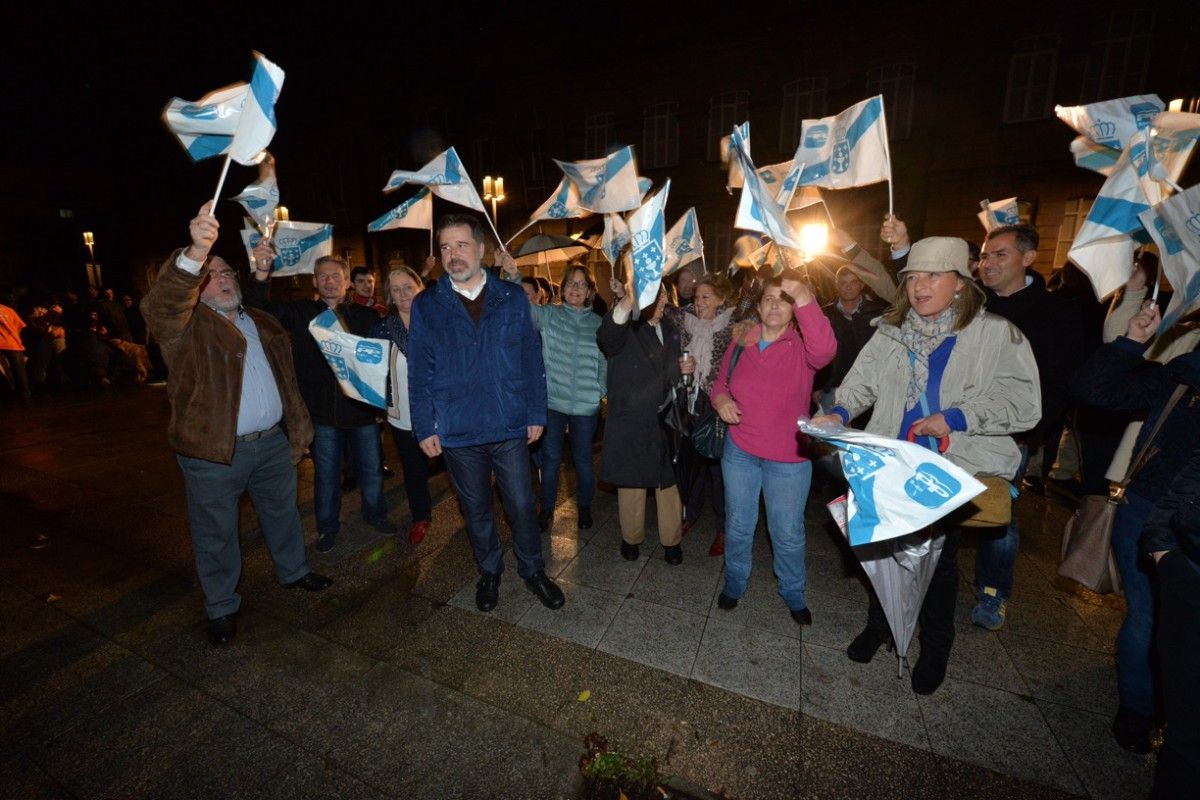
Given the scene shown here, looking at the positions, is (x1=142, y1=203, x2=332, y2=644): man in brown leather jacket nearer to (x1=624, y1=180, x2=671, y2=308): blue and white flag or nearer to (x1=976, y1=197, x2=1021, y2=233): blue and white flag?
(x1=624, y1=180, x2=671, y2=308): blue and white flag

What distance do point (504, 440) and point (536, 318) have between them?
4.62 feet

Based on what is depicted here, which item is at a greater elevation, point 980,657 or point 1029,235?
point 1029,235

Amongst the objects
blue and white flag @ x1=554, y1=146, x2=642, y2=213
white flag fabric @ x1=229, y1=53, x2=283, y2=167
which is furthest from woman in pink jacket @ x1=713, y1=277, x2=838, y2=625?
white flag fabric @ x1=229, y1=53, x2=283, y2=167

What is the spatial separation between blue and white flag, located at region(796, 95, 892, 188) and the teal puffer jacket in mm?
2017

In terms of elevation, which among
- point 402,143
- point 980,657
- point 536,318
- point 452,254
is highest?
point 402,143

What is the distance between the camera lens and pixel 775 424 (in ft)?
10.1

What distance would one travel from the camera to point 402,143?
22.6 m

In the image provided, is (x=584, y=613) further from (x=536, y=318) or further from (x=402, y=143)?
(x=402, y=143)

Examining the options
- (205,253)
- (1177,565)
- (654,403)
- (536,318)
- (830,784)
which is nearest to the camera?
(1177,565)

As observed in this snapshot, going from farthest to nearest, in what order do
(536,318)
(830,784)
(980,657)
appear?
(536,318)
(980,657)
(830,784)

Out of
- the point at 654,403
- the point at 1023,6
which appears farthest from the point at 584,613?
the point at 1023,6

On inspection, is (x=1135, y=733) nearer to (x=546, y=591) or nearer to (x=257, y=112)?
(x=546, y=591)

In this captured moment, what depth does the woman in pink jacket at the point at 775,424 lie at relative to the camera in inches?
117

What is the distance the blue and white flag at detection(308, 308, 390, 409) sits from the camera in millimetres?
3613
